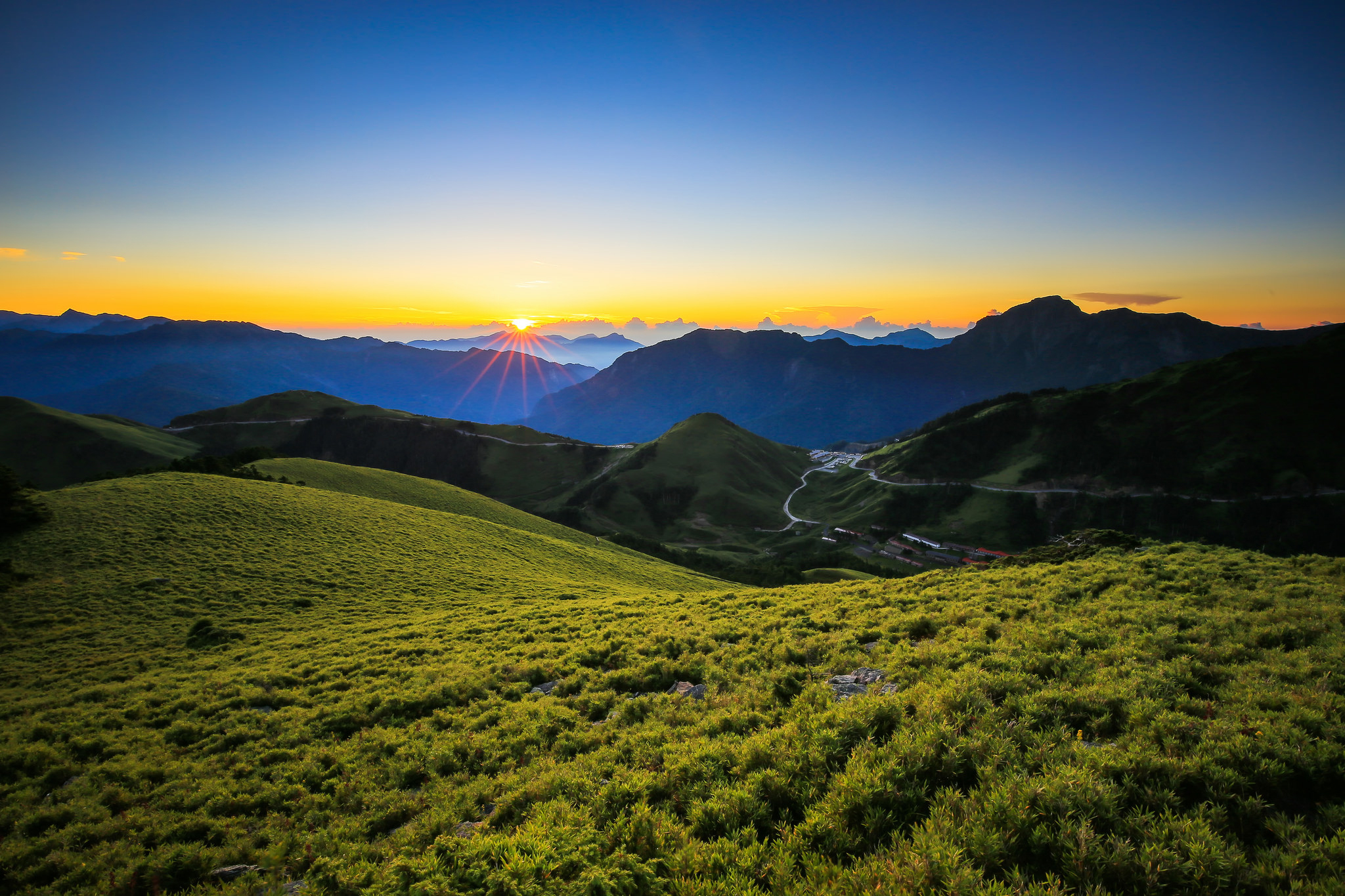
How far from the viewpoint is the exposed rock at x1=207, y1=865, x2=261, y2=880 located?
348 inches

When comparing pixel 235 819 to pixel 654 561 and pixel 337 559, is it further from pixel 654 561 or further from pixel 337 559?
pixel 654 561

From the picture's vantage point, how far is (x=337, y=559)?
3228 centimetres

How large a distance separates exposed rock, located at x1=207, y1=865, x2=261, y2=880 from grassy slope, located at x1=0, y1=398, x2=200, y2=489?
172 meters

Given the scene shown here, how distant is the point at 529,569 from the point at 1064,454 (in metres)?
186

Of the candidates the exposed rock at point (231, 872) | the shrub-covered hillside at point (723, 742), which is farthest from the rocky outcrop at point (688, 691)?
the exposed rock at point (231, 872)

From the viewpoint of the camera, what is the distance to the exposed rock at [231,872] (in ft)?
29.0

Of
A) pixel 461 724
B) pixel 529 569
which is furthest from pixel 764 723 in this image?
pixel 529 569

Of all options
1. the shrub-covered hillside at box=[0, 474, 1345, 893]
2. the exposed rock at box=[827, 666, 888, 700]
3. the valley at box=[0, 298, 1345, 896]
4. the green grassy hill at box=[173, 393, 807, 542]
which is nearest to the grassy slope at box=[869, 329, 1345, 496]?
the green grassy hill at box=[173, 393, 807, 542]

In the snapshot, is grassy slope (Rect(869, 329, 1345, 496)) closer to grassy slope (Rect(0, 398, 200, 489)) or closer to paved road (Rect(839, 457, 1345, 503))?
paved road (Rect(839, 457, 1345, 503))

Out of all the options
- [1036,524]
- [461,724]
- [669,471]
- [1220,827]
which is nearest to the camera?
[1220,827]

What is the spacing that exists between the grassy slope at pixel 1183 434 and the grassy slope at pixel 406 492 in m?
160

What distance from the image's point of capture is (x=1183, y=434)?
15212 cm

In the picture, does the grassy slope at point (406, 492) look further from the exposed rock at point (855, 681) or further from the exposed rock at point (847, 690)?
the exposed rock at point (847, 690)

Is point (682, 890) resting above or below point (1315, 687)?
below
